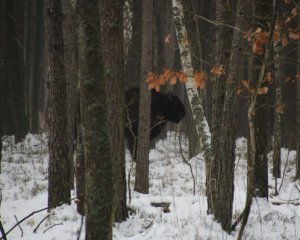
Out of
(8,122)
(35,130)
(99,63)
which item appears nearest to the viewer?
(99,63)

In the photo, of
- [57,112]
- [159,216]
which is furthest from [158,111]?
[159,216]

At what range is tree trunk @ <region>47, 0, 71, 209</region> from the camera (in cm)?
755

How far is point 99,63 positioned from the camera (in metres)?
4.05

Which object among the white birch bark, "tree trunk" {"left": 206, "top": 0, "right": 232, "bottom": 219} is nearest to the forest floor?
"tree trunk" {"left": 206, "top": 0, "right": 232, "bottom": 219}

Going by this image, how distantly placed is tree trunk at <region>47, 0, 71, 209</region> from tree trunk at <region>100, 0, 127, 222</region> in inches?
53.5

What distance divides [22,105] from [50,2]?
1316 cm

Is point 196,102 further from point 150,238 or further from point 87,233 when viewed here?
point 87,233

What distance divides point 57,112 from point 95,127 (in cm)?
381

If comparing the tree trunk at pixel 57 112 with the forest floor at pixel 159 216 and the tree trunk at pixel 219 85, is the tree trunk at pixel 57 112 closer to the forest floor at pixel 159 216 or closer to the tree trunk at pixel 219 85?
the forest floor at pixel 159 216

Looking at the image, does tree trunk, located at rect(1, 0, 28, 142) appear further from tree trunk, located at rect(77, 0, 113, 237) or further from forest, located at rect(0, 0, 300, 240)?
tree trunk, located at rect(77, 0, 113, 237)

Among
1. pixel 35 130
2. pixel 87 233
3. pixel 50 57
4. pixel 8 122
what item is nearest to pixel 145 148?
pixel 50 57

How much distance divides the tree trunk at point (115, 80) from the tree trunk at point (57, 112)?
4.45 feet

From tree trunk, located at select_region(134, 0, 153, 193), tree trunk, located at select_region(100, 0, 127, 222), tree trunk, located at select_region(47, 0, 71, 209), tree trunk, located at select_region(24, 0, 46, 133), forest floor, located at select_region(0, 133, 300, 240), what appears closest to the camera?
forest floor, located at select_region(0, 133, 300, 240)

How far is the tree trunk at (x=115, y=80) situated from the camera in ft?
21.3
